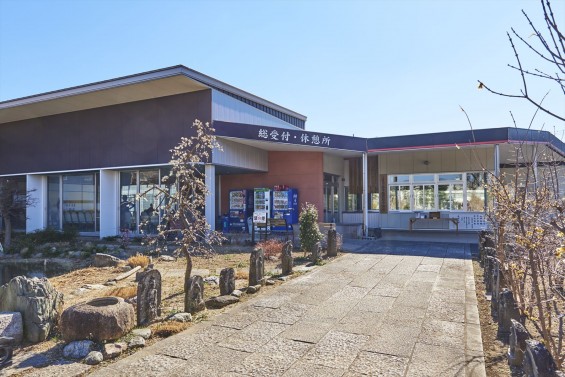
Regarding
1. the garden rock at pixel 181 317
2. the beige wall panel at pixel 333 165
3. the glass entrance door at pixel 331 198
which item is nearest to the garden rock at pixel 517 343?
the garden rock at pixel 181 317

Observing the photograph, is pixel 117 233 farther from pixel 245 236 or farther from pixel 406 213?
pixel 406 213

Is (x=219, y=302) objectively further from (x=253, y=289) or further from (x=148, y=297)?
(x=148, y=297)

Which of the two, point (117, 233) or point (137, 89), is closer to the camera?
point (137, 89)

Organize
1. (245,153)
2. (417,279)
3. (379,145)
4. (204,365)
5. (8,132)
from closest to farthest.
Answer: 1. (204,365)
2. (417,279)
3. (245,153)
4. (379,145)
5. (8,132)

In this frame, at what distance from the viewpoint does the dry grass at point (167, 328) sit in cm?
520

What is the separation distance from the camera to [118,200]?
1909cm

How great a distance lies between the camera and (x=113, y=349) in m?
4.56

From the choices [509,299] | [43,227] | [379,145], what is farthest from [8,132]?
[509,299]

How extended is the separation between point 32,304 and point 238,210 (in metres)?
13.9

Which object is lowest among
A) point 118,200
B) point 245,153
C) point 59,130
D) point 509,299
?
point 509,299

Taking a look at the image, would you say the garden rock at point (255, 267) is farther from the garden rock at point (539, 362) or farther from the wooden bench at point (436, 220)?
the wooden bench at point (436, 220)

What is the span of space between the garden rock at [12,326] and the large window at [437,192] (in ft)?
58.9

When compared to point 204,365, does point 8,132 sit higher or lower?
higher

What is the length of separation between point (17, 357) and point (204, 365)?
2.31m
